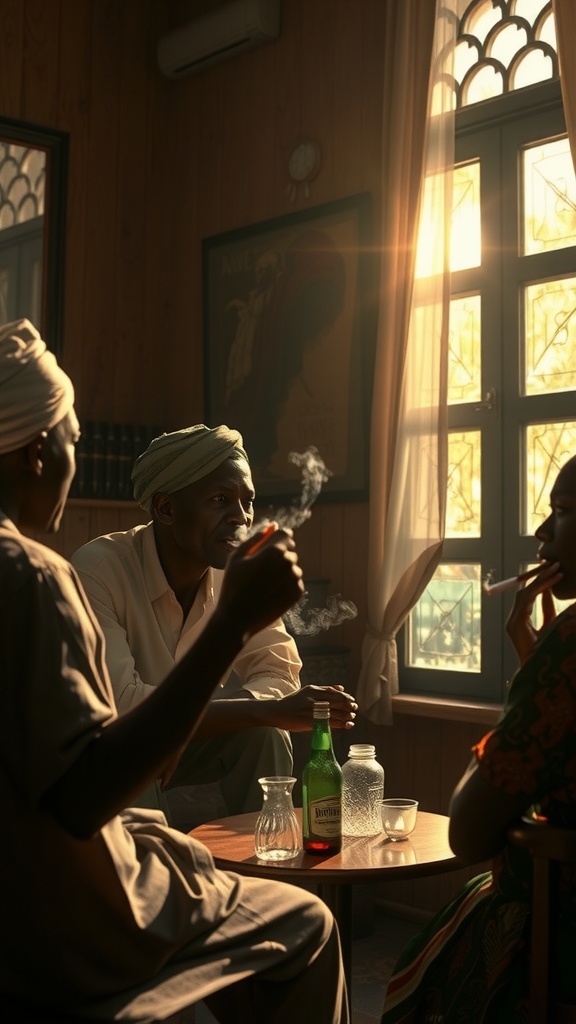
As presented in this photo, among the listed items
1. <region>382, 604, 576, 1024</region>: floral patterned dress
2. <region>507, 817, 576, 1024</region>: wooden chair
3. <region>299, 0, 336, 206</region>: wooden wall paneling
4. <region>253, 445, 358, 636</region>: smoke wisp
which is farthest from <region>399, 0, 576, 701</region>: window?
<region>507, 817, 576, 1024</region>: wooden chair

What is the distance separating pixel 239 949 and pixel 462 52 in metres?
3.77

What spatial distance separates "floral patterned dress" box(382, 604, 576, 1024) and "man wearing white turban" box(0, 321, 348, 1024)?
0.97 feet

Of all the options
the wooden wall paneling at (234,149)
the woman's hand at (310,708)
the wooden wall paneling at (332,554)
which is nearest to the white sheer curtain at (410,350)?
the wooden wall paneling at (332,554)

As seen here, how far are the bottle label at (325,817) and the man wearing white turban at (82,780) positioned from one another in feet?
2.09

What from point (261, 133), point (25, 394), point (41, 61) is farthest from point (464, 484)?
point (25, 394)

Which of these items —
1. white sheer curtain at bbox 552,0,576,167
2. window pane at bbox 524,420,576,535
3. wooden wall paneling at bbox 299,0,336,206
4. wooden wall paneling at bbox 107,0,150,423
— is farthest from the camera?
wooden wall paneling at bbox 107,0,150,423

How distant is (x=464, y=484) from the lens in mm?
4262

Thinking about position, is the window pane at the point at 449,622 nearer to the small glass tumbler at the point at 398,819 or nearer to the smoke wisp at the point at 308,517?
the smoke wisp at the point at 308,517

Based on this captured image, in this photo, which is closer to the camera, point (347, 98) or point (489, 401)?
point (489, 401)

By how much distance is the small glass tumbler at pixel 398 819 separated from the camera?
2305mm

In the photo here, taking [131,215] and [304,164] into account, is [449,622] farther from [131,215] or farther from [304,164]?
[131,215]

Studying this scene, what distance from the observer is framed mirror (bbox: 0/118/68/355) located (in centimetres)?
529

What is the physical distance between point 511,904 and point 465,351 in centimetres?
286

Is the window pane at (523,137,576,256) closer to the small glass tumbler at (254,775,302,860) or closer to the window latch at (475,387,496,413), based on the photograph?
the window latch at (475,387,496,413)
